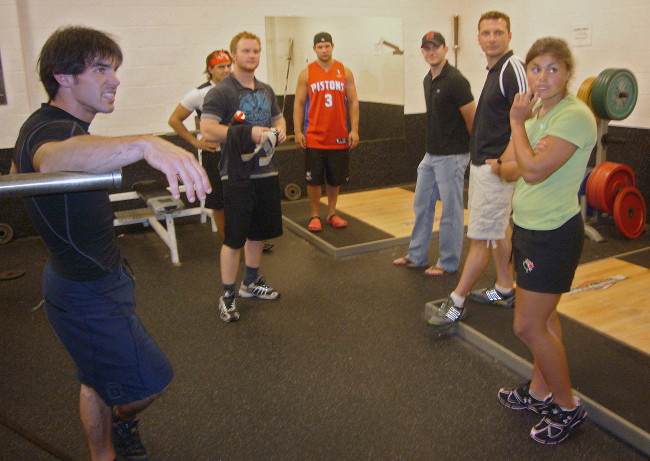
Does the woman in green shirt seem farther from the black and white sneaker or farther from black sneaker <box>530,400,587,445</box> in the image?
the black and white sneaker

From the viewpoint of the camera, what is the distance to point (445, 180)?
3523mm

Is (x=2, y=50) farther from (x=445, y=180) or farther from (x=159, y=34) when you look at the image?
(x=445, y=180)

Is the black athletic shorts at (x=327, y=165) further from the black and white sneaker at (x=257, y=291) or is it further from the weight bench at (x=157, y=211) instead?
the black and white sneaker at (x=257, y=291)

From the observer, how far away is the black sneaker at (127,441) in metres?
1.89

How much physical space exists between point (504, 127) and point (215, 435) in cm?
193

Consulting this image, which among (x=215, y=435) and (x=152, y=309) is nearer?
(x=215, y=435)

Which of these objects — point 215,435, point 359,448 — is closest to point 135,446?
point 215,435

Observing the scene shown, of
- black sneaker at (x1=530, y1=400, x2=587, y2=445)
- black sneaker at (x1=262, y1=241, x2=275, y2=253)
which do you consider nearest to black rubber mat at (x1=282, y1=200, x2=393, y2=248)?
black sneaker at (x1=262, y1=241, x2=275, y2=253)

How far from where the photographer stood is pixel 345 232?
180 inches

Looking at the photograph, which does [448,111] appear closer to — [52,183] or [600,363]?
[600,363]

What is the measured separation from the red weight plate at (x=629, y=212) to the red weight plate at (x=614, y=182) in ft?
0.16

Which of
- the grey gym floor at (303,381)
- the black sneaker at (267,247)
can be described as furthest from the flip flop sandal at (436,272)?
the black sneaker at (267,247)

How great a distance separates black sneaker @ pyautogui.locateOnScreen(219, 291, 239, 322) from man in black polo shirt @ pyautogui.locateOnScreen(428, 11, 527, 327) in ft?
3.57

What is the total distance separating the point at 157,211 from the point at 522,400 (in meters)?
2.85
